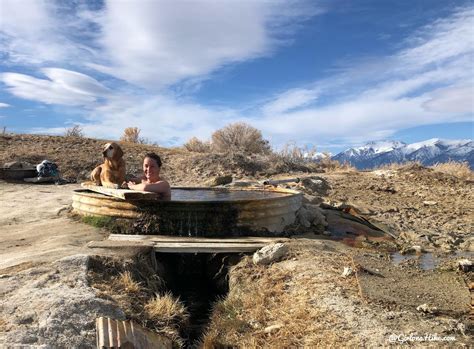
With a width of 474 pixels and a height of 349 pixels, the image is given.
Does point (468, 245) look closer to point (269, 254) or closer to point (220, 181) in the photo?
point (269, 254)

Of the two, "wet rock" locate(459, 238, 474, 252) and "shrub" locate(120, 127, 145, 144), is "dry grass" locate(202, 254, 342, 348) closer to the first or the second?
"wet rock" locate(459, 238, 474, 252)

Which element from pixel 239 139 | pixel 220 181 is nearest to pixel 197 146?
pixel 239 139

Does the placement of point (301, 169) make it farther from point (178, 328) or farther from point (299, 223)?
point (178, 328)

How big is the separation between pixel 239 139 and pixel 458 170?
29.9 feet

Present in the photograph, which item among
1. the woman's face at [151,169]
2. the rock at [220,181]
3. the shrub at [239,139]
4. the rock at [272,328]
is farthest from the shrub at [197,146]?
the rock at [272,328]

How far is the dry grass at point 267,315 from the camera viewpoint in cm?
344

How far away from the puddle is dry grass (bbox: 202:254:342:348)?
65.8 inches

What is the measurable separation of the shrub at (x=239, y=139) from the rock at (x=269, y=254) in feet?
46.6

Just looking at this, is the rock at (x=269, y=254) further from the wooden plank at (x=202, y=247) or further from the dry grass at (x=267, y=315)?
the wooden plank at (x=202, y=247)

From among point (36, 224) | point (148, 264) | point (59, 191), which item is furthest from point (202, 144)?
point (148, 264)

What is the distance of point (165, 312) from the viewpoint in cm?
390

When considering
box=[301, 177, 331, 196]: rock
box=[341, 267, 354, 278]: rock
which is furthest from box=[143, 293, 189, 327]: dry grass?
box=[301, 177, 331, 196]: rock

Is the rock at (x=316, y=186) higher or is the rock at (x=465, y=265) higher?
the rock at (x=316, y=186)

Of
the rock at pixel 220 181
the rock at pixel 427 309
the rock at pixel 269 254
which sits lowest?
the rock at pixel 427 309
